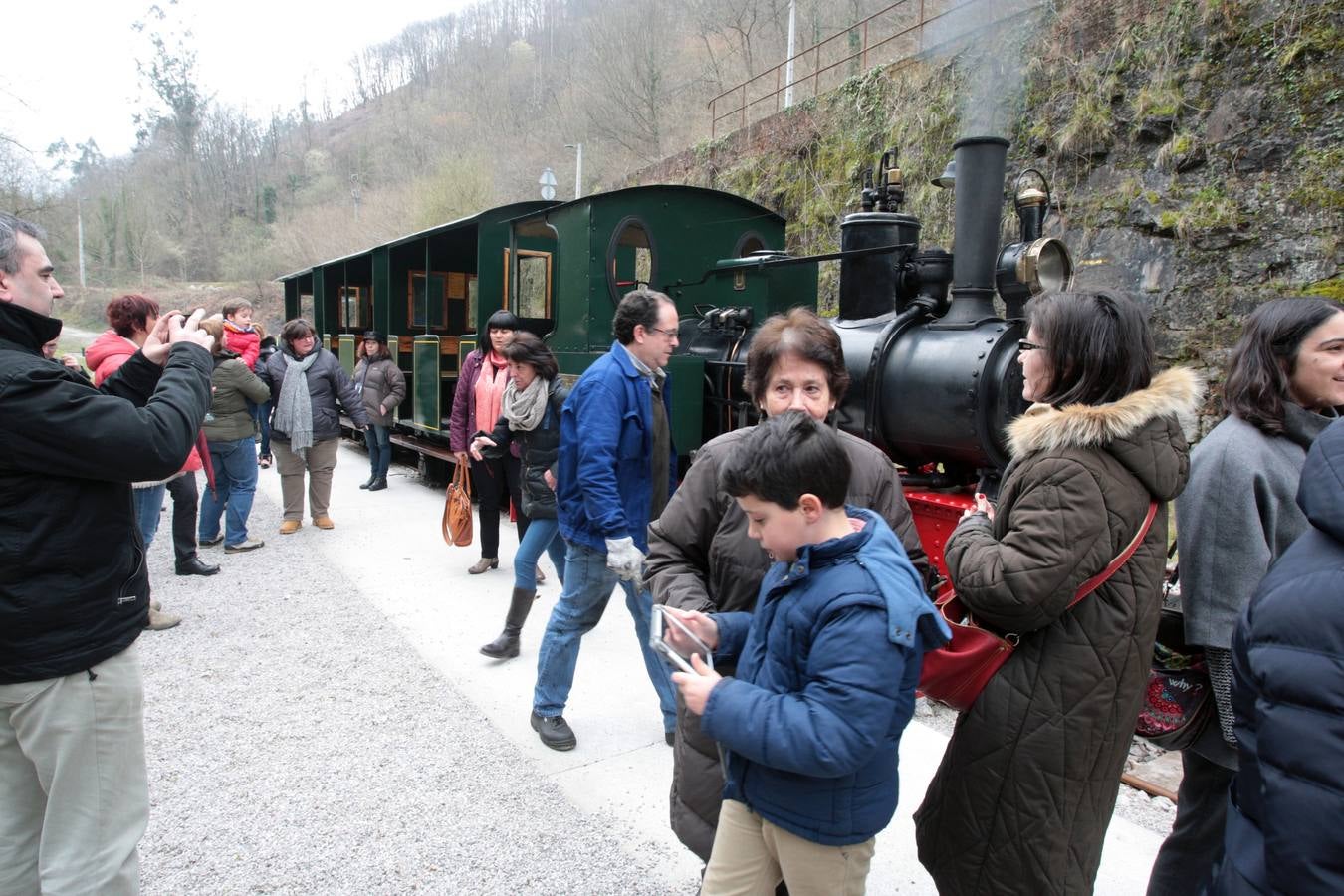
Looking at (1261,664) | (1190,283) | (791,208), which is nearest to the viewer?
(1261,664)

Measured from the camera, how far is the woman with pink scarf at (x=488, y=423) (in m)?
5.07

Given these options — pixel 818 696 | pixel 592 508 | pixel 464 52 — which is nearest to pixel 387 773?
pixel 592 508

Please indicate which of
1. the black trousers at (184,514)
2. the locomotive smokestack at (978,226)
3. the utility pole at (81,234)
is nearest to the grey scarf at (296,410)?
the black trousers at (184,514)

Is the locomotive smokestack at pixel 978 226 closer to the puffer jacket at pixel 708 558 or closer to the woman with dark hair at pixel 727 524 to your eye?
the woman with dark hair at pixel 727 524

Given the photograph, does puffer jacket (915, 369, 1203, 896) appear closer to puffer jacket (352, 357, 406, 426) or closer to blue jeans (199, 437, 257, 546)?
blue jeans (199, 437, 257, 546)

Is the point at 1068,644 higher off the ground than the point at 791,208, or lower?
lower

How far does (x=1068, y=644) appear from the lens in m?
1.58

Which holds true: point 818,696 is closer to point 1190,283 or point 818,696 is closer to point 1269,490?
point 1269,490

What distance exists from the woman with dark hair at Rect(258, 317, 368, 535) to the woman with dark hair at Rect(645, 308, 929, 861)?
17.7 feet

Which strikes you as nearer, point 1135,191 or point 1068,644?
point 1068,644

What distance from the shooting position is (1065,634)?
5.20 feet

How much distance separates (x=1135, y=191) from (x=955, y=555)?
7.76 meters

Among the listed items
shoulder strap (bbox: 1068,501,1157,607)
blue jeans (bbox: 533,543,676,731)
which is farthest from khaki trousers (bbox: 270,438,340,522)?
shoulder strap (bbox: 1068,501,1157,607)

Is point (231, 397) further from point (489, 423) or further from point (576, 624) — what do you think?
point (576, 624)
